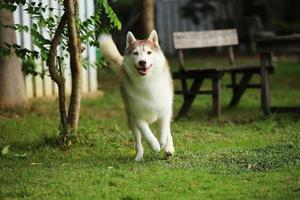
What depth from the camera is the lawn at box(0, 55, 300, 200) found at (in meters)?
5.41

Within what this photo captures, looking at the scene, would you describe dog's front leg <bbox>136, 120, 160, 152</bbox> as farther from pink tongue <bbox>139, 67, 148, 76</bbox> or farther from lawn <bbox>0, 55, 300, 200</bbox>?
pink tongue <bbox>139, 67, 148, 76</bbox>

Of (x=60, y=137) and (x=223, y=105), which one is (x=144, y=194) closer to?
(x=60, y=137)

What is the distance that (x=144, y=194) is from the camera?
527cm

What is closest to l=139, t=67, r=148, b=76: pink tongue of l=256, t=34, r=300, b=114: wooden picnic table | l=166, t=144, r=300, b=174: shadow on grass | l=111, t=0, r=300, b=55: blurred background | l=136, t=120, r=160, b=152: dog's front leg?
l=136, t=120, r=160, b=152: dog's front leg

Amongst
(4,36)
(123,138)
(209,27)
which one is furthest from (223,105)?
(209,27)

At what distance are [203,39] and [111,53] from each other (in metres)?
3.49

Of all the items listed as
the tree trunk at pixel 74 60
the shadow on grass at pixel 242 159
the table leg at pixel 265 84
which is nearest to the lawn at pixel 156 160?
the shadow on grass at pixel 242 159

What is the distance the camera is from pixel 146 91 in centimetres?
667

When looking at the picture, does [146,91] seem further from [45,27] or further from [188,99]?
[188,99]

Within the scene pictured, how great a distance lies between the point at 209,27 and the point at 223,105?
14241 millimetres

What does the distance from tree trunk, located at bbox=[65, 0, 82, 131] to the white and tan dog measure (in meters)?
A: 0.79

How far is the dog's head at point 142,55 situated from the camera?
21.4 ft

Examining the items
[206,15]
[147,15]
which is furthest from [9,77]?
[206,15]

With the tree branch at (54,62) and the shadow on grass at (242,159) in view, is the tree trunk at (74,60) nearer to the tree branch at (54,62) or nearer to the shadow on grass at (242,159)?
the tree branch at (54,62)
